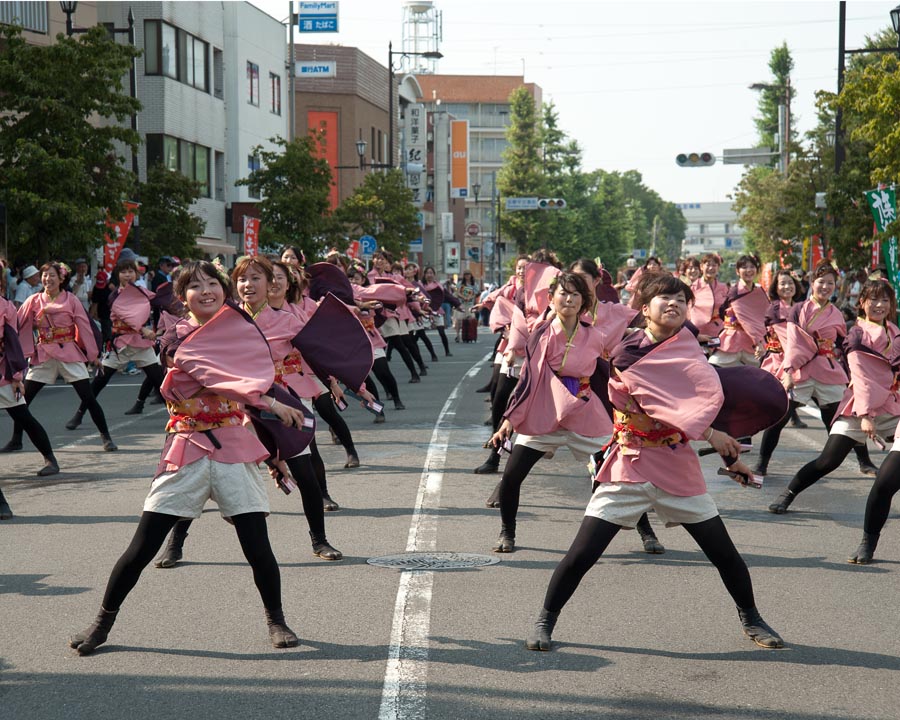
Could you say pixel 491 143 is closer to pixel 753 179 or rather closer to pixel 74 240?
pixel 753 179

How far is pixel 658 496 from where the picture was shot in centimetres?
556

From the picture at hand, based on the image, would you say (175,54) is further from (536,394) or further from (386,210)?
(536,394)

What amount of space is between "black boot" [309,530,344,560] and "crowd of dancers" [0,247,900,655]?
0.05 ft

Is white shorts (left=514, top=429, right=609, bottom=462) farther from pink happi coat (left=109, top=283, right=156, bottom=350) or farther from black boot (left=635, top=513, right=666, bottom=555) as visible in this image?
pink happi coat (left=109, top=283, right=156, bottom=350)

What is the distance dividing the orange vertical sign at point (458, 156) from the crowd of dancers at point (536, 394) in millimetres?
79023

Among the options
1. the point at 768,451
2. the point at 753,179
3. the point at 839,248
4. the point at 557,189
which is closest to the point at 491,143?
the point at 557,189

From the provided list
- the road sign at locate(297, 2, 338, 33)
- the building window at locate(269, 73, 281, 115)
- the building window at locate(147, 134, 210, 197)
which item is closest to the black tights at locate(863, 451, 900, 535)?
the building window at locate(147, 134, 210, 197)

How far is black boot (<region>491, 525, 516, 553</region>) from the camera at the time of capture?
25.2 feet

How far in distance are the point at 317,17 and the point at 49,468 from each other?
1368 inches

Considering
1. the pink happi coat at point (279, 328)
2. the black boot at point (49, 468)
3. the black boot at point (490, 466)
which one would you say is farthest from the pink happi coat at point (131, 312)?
the pink happi coat at point (279, 328)

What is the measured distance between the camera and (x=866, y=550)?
7367mm

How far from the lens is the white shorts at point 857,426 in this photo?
27.8 ft

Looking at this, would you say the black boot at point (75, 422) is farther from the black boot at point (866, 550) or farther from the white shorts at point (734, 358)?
the black boot at point (866, 550)

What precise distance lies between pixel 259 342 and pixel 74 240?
1942 cm
